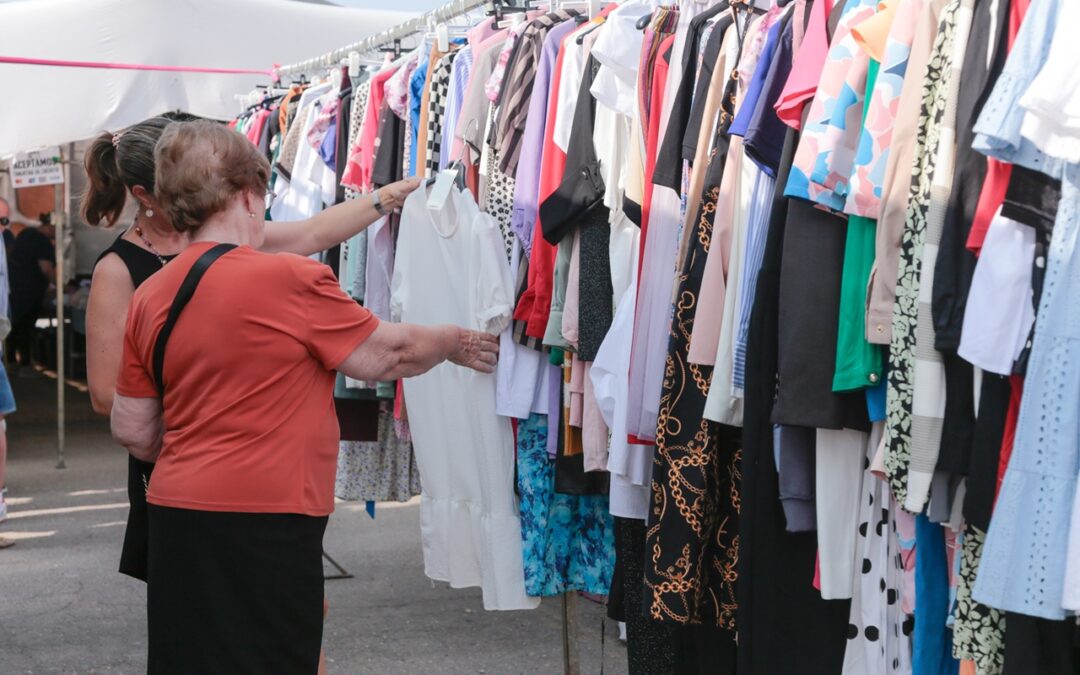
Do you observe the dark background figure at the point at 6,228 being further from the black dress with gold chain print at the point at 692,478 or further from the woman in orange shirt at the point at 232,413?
the black dress with gold chain print at the point at 692,478

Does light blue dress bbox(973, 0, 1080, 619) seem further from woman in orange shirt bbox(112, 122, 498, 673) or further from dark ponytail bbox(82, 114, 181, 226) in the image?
dark ponytail bbox(82, 114, 181, 226)

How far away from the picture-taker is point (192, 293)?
101 inches

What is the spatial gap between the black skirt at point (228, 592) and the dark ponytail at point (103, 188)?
36.5 inches

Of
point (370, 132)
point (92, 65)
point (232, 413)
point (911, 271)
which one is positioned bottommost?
point (232, 413)

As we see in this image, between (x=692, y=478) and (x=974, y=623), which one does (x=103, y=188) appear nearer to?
Answer: (x=692, y=478)

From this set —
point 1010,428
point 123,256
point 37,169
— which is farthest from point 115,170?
point 37,169

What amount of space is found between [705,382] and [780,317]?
1.29 ft

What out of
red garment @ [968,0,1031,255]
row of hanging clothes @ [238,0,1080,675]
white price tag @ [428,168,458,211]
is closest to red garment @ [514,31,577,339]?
row of hanging clothes @ [238,0,1080,675]

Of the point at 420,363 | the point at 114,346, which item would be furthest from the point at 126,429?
the point at 420,363

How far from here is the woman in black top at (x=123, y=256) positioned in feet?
9.82

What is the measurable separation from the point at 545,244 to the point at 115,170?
123 cm

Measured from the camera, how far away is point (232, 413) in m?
2.61

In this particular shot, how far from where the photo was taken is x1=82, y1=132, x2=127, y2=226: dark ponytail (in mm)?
3217

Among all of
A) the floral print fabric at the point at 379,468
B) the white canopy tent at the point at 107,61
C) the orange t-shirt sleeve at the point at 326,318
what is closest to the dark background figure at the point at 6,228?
the white canopy tent at the point at 107,61
